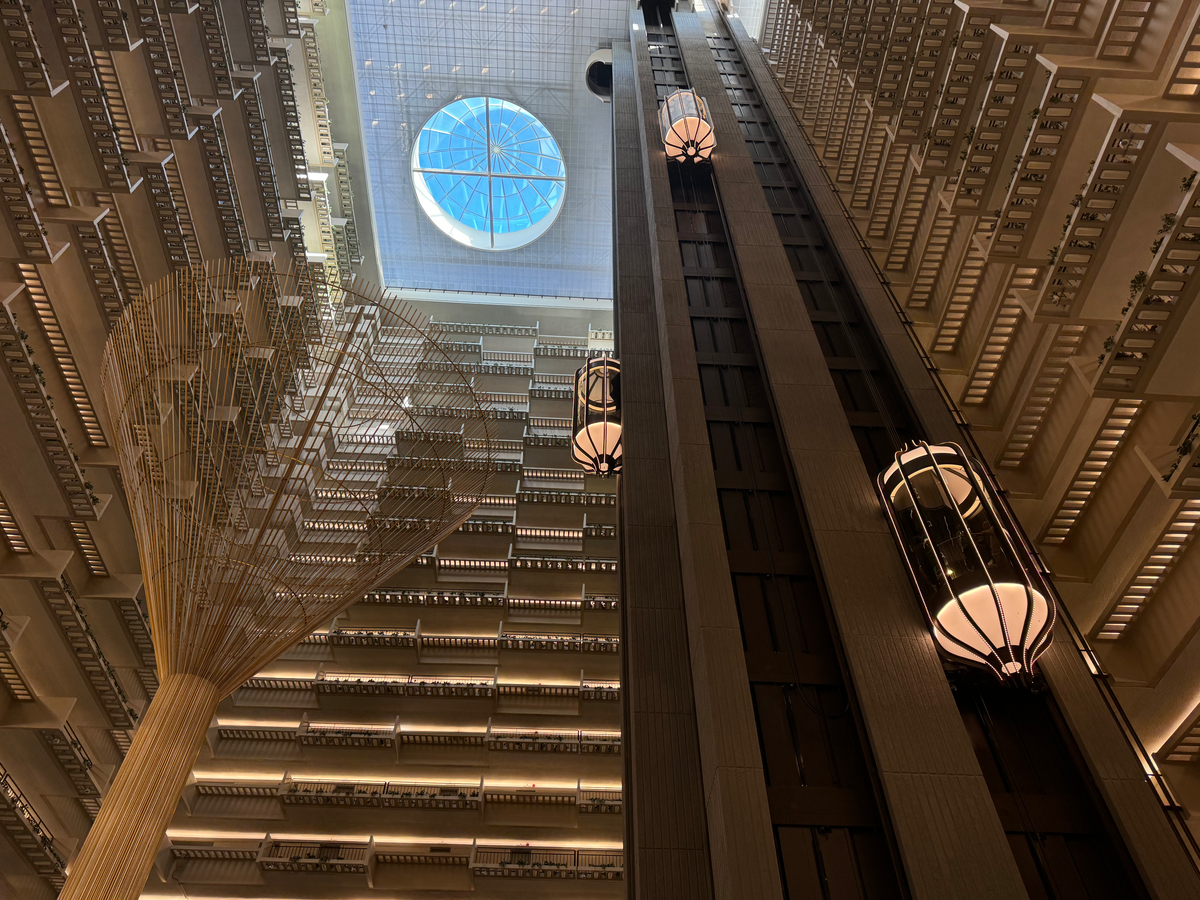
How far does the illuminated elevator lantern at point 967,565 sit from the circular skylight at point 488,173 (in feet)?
82.6

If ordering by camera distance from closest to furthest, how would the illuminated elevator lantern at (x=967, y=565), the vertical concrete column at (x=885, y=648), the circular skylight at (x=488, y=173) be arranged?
the vertical concrete column at (x=885, y=648), the illuminated elevator lantern at (x=967, y=565), the circular skylight at (x=488, y=173)

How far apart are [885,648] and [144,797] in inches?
224

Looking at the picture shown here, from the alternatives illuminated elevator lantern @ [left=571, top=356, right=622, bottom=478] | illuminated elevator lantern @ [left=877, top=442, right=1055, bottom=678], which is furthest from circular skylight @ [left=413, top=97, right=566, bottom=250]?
illuminated elevator lantern @ [left=877, top=442, right=1055, bottom=678]

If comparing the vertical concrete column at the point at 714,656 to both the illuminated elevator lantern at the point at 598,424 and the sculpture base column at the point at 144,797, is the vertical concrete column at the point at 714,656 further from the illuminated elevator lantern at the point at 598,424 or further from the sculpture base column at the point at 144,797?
the sculpture base column at the point at 144,797

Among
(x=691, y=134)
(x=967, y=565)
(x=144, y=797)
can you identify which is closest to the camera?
(x=967, y=565)

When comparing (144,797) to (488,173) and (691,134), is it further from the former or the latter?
(488,173)

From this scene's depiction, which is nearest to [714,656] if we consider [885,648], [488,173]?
[885,648]

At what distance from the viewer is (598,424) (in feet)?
36.4

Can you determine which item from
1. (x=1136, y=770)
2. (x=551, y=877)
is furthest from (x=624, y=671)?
(x=551, y=877)

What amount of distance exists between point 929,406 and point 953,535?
3656 mm

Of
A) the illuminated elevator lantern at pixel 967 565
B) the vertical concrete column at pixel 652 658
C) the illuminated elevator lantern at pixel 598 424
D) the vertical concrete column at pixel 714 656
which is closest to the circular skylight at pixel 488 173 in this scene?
the vertical concrete column at pixel 652 658

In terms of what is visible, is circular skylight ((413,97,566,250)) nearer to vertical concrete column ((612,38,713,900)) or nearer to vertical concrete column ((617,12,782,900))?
vertical concrete column ((612,38,713,900))

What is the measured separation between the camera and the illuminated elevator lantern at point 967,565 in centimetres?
462

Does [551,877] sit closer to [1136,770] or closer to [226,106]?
[1136,770]
